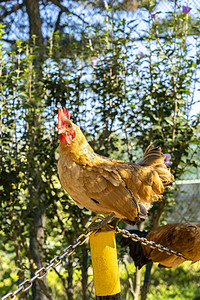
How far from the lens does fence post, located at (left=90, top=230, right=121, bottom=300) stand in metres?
1.34

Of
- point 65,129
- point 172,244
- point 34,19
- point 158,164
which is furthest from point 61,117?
point 34,19

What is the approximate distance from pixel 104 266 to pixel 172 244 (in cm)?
66

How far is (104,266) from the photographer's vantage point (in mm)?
1348

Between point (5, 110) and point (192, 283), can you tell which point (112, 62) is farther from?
point (192, 283)

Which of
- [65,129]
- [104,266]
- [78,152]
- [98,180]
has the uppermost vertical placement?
[65,129]

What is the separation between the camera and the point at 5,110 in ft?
8.36

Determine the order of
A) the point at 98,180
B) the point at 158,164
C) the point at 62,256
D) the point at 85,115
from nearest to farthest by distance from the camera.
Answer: the point at 62,256, the point at 98,180, the point at 158,164, the point at 85,115

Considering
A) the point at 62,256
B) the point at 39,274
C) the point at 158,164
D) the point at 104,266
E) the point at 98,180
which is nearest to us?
the point at 39,274

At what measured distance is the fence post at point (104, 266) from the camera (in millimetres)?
1337

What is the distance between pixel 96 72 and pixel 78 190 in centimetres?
164

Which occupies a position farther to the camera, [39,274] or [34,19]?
[34,19]

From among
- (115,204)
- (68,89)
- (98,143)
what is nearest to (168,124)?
(98,143)

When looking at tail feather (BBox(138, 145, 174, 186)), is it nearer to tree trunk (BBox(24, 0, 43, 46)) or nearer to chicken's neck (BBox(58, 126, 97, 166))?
chicken's neck (BBox(58, 126, 97, 166))

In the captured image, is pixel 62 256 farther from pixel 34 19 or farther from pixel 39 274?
pixel 34 19
